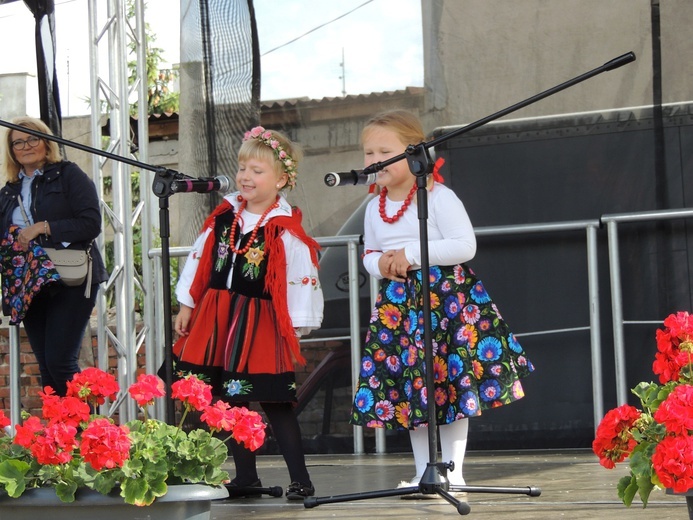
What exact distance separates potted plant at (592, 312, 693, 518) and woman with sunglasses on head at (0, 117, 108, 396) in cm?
285

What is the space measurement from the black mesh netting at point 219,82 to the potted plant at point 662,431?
338 centimetres

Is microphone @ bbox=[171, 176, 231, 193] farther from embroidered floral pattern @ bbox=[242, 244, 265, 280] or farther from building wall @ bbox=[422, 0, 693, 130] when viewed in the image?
building wall @ bbox=[422, 0, 693, 130]

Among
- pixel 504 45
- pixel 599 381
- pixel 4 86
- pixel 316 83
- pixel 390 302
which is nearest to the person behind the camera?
pixel 390 302

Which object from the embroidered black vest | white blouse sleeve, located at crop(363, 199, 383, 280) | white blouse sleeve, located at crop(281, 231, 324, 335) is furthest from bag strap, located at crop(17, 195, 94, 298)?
white blouse sleeve, located at crop(363, 199, 383, 280)

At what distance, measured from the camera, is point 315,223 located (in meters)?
5.48

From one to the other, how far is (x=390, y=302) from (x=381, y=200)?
356 mm

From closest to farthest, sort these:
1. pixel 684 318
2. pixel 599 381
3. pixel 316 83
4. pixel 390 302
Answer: pixel 684 318 < pixel 390 302 < pixel 599 381 < pixel 316 83

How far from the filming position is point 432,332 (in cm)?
366

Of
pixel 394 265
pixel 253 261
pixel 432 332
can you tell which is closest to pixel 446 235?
pixel 394 265

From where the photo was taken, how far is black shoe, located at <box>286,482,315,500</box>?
A: 365 cm

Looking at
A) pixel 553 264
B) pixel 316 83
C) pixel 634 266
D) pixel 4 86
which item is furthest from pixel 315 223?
pixel 4 86

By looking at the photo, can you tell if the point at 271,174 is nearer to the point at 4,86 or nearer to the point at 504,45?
the point at 504,45

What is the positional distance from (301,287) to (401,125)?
628 mm

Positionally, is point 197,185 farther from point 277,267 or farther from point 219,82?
point 219,82
